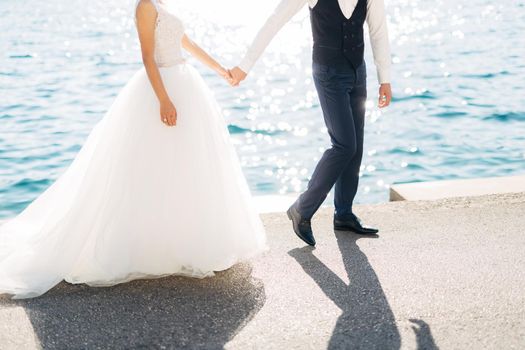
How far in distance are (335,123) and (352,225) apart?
0.74 meters

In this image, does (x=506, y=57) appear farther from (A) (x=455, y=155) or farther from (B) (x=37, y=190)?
(B) (x=37, y=190)

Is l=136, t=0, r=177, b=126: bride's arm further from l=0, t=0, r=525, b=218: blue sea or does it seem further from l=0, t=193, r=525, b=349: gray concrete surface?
l=0, t=0, r=525, b=218: blue sea

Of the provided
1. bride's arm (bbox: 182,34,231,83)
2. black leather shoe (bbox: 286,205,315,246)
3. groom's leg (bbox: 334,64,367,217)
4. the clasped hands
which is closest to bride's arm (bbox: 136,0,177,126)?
bride's arm (bbox: 182,34,231,83)

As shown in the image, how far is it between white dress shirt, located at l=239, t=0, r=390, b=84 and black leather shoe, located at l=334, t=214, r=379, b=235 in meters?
0.90

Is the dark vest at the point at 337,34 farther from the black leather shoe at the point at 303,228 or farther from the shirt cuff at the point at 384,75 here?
the black leather shoe at the point at 303,228

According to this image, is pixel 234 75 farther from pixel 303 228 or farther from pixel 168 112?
pixel 303 228

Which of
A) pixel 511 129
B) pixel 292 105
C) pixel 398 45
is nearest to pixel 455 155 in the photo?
pixel 511 129

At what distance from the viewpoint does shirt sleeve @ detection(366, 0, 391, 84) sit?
4.99m

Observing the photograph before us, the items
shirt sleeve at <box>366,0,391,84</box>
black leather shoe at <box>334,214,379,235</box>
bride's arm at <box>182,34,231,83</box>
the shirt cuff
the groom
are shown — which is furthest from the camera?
black leather shoe at <box>334,214,379,235</box>

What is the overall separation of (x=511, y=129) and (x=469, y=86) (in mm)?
3037

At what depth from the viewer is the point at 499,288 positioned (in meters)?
4.35

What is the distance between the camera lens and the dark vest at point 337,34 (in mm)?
4818

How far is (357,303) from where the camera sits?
4.20m

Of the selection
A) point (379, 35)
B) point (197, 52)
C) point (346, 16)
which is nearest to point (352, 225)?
point (379, 35)
